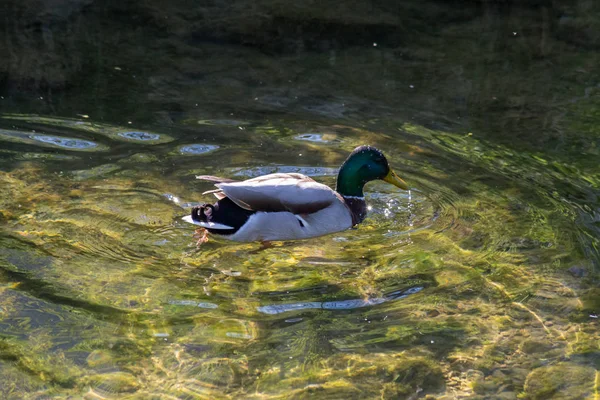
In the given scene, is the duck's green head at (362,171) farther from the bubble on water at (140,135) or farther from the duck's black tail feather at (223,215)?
the bubble on water at (140,135)

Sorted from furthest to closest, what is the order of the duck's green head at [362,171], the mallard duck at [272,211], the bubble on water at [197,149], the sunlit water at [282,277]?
1. the bubble on water at [197,149]
2. the duck's green head at [362,171]
3. the mallard duck at [272,211]
4. the sunlit water at [282,277]

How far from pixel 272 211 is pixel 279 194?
5.2 inches

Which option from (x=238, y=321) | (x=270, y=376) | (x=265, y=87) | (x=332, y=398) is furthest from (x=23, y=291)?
(x=265, y=87)

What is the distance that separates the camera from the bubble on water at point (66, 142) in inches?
283

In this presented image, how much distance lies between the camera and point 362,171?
661cm

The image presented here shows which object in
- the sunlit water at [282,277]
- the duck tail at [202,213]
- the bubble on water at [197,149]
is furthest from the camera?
the bubble on water at [197,149]

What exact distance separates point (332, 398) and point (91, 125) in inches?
169

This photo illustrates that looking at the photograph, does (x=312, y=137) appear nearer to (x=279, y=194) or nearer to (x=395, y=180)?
(x=395, y=180)

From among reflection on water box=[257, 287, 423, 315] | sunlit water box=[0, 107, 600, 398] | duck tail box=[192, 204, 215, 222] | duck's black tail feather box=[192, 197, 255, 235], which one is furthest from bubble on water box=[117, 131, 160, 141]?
reflection on water box=[257, 287, 423, 315]

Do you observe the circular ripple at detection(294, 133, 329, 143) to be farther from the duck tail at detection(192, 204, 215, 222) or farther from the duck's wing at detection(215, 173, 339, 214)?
the duck tail at detection(192, 204, 215, 222)

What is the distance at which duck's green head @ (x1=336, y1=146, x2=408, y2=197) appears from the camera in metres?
6.58

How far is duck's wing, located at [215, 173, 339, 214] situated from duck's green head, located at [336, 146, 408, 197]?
1.51 feet

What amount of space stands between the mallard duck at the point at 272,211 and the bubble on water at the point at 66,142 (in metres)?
1.58

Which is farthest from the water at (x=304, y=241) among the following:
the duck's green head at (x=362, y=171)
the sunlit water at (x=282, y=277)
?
the duck's green head at (x=362, y=171)
